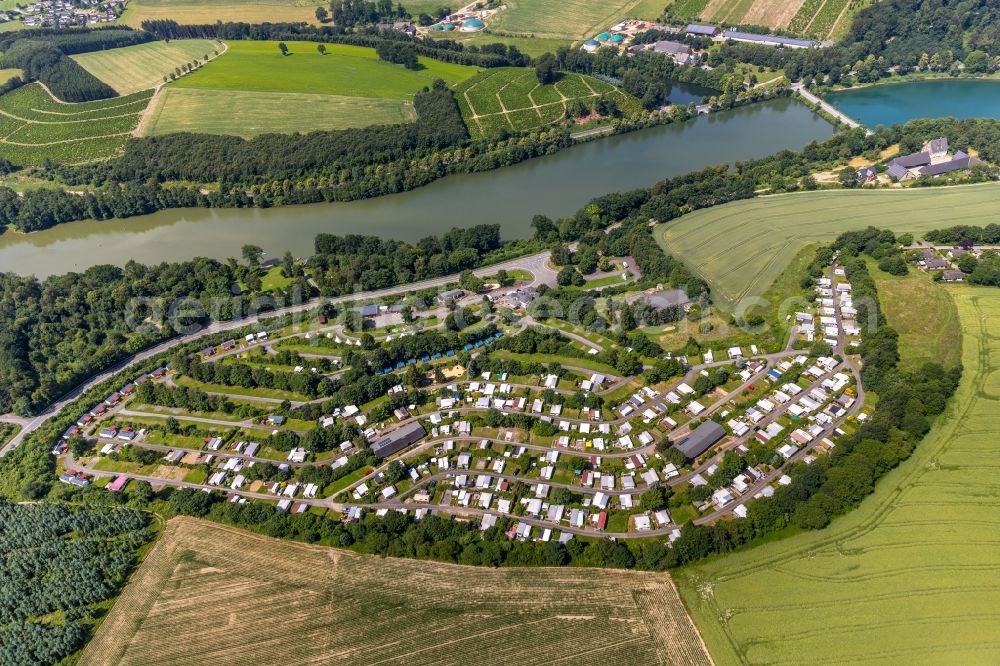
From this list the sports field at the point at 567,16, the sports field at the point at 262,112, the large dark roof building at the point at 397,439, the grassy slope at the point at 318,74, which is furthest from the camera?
the sports field at the point at 567,16

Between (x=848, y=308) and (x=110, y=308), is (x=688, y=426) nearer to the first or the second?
(x=848, y=308)

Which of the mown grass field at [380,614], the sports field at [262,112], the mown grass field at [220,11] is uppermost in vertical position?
the mown grass field at [220,11]

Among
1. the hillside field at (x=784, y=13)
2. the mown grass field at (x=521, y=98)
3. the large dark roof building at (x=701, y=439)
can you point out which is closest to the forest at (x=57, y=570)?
the large dark roof building at (x=701, y=439)

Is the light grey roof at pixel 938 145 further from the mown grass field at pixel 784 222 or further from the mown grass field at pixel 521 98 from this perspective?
the mown grass field at pixel 521 98

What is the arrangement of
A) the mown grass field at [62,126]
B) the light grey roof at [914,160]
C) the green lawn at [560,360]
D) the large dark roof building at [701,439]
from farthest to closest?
the mown grass field at [62,126] < the light grey roof at [914,160] < the green lawn at [560,360] < the large dark roof building at [701,439]

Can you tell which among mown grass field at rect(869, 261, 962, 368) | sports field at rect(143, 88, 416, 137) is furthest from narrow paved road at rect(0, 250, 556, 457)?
sports field at rect(143, 88, 416, 137)
